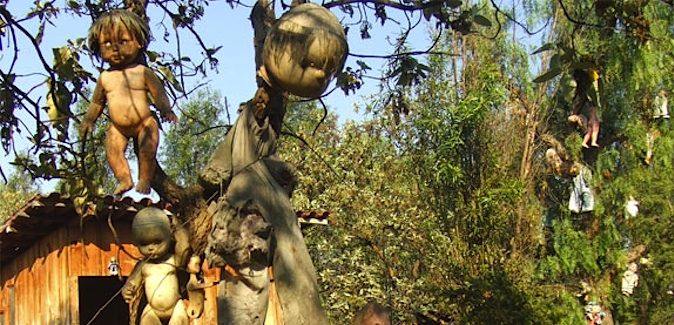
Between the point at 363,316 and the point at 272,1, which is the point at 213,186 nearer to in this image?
the point at 272,1

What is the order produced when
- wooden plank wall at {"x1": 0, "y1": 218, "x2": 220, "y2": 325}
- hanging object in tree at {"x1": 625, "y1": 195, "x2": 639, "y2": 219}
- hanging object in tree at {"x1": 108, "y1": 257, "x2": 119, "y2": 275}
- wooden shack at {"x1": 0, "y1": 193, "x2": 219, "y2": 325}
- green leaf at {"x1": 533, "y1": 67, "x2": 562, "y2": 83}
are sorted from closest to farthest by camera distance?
green leaf at {"x1": 533, "y1": 67, "x2": 562, "y2": 83} → wooden shack at {"x1": 0, "y1": 193, "x2": 219, "y2": 325} → hanging object in tree at {"x1": 108, "y1": 257, "x2": 119, "y2": 275} → wooden plank wall at {"x1": 0, "y1": 218, "x2": 220, "y2": 325} → hanging object in tree at {"x1": 625, "y1": 195, "x2": 639, "y2": 219}

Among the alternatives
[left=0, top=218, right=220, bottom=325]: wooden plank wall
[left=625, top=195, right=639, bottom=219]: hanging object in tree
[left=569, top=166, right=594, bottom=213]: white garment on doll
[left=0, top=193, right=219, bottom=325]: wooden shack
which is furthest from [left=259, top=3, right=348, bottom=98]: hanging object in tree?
[left=625, top=195, right=639, bottom=219]: hanging object in tree

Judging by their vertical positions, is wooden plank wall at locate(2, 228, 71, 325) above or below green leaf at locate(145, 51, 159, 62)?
below

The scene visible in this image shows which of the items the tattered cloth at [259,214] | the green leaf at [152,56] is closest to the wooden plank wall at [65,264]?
the green leaf at [152,56]

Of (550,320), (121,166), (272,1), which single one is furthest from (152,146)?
(550,320)

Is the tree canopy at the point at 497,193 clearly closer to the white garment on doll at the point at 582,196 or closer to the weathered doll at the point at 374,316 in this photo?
the white garment on doll at the point at 582,196

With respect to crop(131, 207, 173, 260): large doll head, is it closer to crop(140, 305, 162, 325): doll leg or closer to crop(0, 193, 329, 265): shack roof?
crop(140, 305, 162, 325): doll leg

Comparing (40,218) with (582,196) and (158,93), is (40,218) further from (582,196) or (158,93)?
(582,196)

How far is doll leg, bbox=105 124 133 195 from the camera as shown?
3.01m

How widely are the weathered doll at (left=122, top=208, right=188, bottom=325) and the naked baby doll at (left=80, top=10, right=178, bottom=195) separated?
4.7 inches

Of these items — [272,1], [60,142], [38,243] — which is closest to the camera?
[272,1]

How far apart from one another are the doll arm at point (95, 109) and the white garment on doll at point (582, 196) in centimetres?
1133

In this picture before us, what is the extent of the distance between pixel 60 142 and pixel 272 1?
42.2 inches

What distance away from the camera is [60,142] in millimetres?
3896
